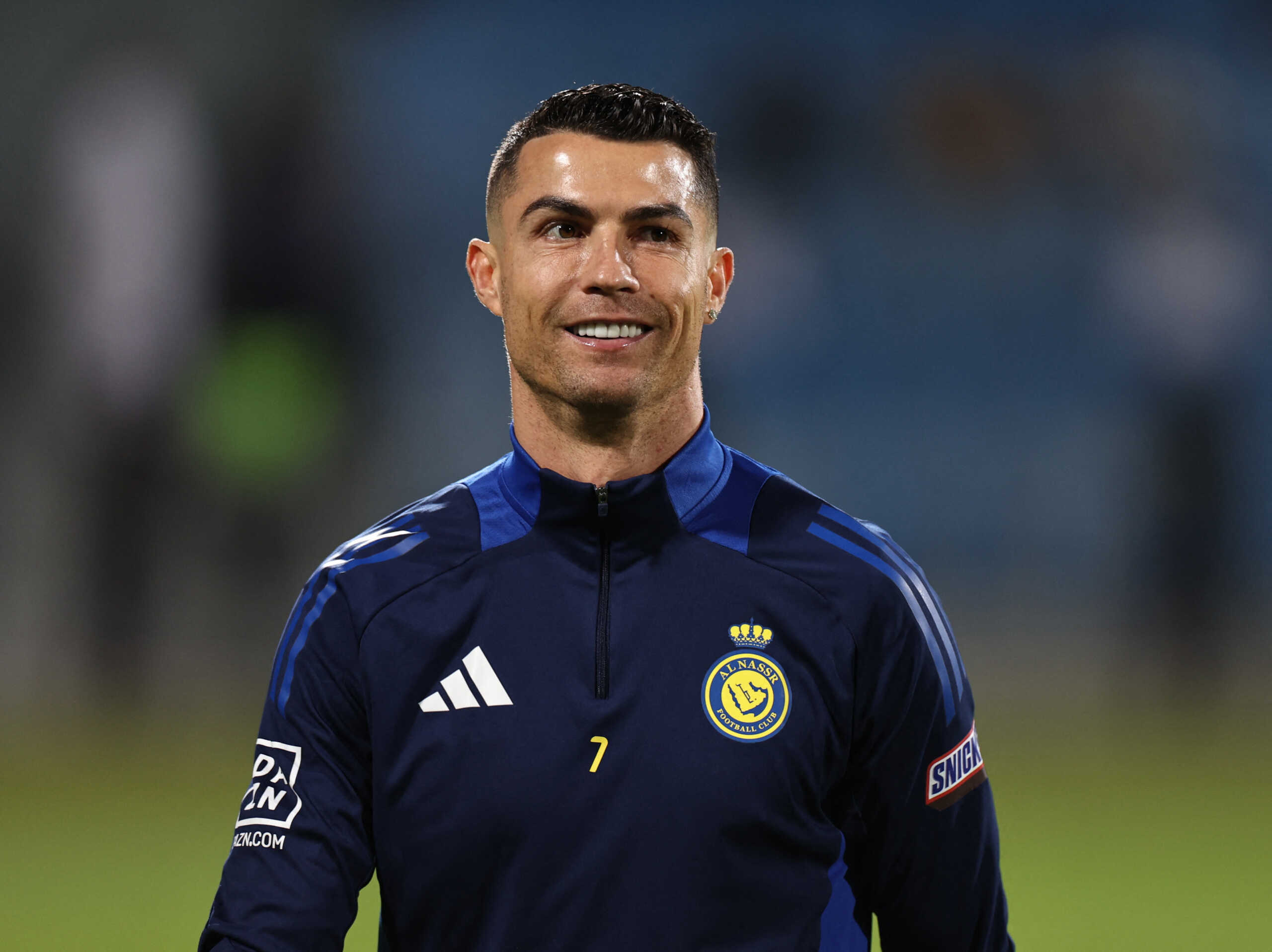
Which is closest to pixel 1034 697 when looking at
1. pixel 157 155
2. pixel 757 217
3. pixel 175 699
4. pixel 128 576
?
pixel 757 217

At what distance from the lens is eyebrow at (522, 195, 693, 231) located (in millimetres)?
1856

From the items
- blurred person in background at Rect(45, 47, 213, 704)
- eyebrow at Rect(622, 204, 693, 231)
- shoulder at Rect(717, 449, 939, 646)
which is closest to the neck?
shoulder at Rect(717, 449, 939, 646)

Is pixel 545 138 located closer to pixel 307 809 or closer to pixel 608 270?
pixel 608 270

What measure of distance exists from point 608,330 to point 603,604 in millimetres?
347

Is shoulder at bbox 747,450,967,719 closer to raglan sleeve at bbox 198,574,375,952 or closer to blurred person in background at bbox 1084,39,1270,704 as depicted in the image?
raglan sleeve at bbox 198,574,375,952

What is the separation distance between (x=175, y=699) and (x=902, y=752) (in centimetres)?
581

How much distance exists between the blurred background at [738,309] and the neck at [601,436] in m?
5.34

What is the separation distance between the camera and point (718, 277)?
2043mm

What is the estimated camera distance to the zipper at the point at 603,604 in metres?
1.78

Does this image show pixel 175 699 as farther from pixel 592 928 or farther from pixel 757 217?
pixel 592 928

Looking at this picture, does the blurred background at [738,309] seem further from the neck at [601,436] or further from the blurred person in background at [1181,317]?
the neck at [601,436]

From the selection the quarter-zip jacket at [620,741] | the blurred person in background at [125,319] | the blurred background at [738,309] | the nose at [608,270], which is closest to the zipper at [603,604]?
the quarter-zip jacket at [620,741]

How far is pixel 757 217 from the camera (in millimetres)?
9094

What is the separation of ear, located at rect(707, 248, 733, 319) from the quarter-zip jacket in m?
0.21
